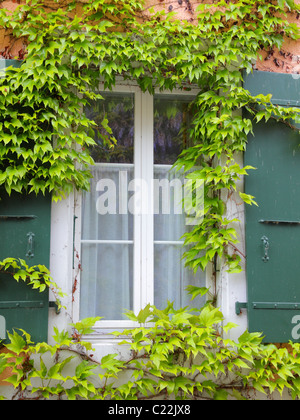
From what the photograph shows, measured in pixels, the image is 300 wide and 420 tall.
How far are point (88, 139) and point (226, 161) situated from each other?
3.24ft

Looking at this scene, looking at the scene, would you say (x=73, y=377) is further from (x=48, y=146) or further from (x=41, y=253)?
(x=48, y=146)

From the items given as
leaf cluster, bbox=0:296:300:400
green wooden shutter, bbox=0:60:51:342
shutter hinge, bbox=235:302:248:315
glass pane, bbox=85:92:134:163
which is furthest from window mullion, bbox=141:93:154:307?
green wooden shutter, bbox=0:60:51:342

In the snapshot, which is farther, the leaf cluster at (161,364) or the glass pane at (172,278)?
the glass pane at (172,278)

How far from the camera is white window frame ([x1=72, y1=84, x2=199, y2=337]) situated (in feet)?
11.6

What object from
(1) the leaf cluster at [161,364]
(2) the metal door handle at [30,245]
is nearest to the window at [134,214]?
(1) the leaf cluster at [161,364]

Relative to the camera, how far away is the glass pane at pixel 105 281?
11.7 feet

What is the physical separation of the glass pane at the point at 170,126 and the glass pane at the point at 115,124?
0.20 m

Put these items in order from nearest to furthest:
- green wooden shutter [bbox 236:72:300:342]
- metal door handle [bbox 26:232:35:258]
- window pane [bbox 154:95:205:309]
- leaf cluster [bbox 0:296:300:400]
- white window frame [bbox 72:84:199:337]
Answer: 1. leaf cluster [bbox 0:296:300:400]
2. metal door handle [bbox 26:232:35:258]
3. green wooden shutter [bbox 236:72:300:342]
4. white window frame [bbox 72:84:199:337]
5. window pane [bbox 154:95:205:309]

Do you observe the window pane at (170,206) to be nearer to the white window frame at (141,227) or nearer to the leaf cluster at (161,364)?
the white window frame at (141,227)

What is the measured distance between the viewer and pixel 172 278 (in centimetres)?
365

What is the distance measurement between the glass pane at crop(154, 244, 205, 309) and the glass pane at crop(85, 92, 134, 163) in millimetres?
750

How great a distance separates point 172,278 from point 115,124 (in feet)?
4.08

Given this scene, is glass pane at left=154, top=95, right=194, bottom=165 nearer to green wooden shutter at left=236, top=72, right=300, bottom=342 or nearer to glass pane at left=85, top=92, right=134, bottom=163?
glass pane at left=85, top=92, right=134, bottom=163

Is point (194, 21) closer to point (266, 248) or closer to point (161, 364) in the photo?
point (266, 248)
